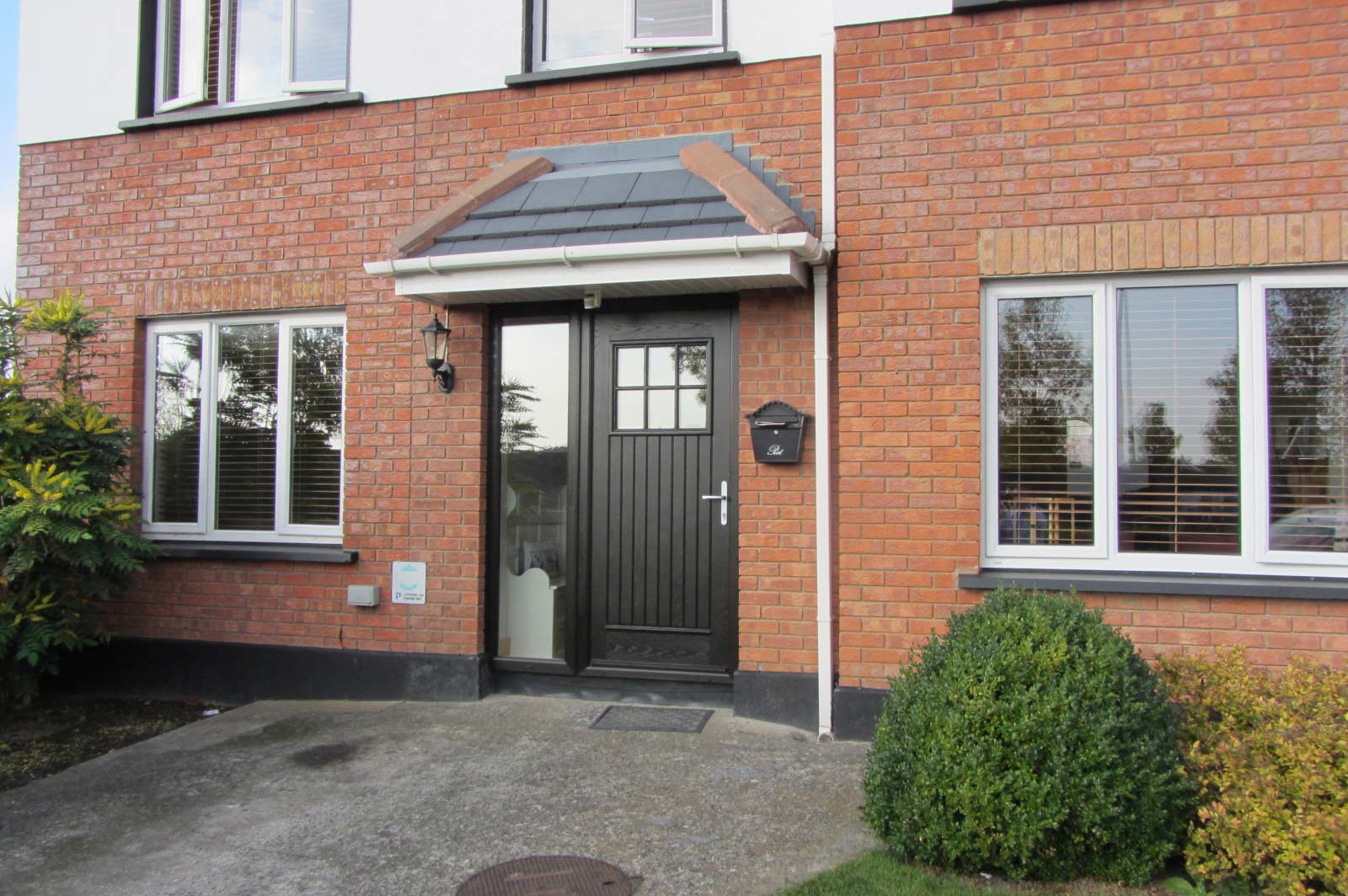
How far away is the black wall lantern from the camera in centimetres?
604

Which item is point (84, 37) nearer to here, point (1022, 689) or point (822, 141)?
point (822, 141)

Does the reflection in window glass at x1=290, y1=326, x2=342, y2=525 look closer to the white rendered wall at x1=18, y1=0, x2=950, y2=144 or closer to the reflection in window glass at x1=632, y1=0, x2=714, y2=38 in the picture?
the white rendered wall at x1=18, y1=0, x2=950, y2=144

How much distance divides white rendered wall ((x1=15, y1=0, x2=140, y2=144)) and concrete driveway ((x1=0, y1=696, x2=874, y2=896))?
4.51 meters

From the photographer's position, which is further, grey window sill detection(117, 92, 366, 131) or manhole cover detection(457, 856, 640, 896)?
grey window sill detection(117, 92, 366, 131)

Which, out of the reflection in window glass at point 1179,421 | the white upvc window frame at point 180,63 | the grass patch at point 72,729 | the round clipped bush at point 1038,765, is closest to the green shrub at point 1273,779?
the round clipped bush at point 1038,765

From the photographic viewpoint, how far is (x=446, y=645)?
613 centimetres

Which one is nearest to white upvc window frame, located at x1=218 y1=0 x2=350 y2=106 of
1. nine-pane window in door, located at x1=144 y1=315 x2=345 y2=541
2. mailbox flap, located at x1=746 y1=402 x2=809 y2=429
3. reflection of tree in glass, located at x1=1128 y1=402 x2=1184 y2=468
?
nine-pane window in door, located at x1=144 y1=315 x2=345 y2=541

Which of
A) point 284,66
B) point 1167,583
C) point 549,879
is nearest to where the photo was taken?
point 549,879

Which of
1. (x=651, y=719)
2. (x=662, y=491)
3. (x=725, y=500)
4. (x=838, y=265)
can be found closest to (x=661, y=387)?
(x=662, y=491)

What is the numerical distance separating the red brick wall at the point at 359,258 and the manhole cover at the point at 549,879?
6.84 ft

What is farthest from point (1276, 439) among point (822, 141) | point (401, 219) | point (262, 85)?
point (262, 85)

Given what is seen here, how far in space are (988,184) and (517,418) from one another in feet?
10.2

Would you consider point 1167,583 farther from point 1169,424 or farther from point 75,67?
point 75,67

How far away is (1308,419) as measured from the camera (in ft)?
16.4
